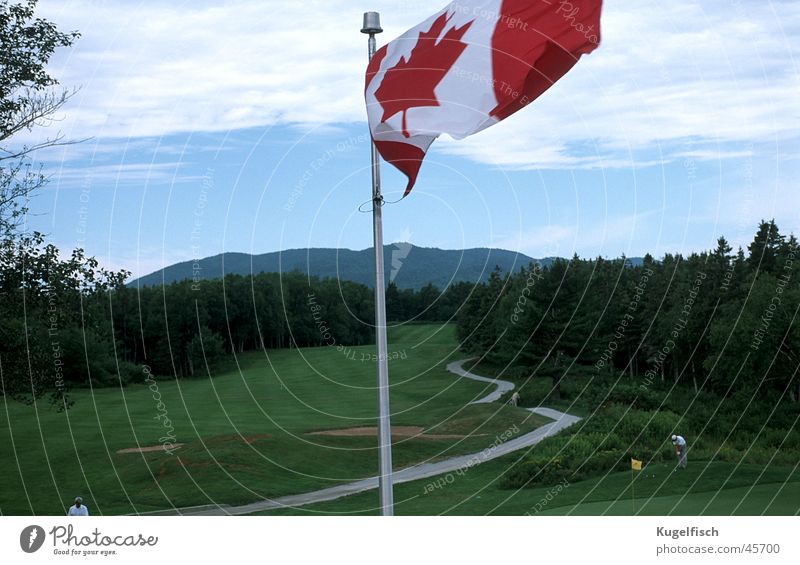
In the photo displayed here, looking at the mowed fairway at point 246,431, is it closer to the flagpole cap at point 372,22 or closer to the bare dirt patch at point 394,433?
the bare dirt patch at point 394,433

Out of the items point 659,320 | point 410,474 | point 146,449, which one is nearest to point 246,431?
point 146,449

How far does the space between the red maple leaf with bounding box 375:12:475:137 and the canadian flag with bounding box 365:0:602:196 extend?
0.03 feet

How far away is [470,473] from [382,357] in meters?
20.8

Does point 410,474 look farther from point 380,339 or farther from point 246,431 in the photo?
point 380,339

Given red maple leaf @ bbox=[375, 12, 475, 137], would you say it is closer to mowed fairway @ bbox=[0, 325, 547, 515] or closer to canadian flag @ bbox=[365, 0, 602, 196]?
canadian flag @ bbox=[365, 0, 602, 196]

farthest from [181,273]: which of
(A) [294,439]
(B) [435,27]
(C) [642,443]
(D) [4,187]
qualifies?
(B) [435,27]

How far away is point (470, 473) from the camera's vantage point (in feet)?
98.6

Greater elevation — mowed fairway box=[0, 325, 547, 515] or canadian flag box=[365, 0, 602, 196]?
canadian flag box=[365, 0, 602, 196]

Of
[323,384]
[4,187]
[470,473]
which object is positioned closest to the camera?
[4,187]

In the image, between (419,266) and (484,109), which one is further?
(419,266)

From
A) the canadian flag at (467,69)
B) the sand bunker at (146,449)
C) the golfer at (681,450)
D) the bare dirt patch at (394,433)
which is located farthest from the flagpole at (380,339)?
the bare dirt patch at (394,433)
